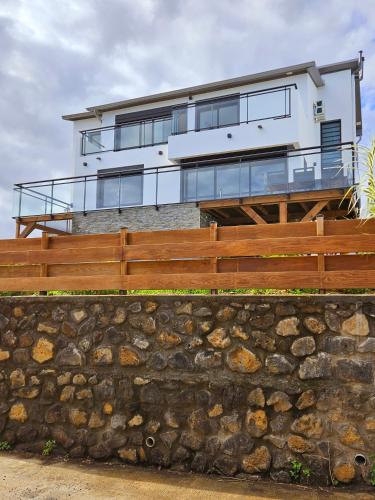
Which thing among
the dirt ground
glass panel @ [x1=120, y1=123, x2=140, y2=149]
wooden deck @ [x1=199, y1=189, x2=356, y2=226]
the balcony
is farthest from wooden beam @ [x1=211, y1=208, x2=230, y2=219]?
the dirt ground

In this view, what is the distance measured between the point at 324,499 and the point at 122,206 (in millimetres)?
11305

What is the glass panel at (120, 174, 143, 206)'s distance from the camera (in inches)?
549

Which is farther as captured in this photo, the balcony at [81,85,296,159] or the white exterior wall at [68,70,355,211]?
the balcony at [81,85,296,159]

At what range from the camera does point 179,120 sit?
54.4 feet

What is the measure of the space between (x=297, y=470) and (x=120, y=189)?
36.5 feet

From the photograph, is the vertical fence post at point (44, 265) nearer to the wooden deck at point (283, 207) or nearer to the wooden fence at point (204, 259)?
the wooden fence at point (204, 259)

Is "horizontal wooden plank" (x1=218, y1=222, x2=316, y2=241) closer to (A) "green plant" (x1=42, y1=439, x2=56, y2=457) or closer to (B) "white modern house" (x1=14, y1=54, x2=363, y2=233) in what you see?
(A) "green plant" (x1=42, y1=439, x2=56, y2=457)

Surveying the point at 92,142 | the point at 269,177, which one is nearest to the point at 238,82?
the point at 269,177

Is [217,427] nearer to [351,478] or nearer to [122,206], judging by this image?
[351,478]

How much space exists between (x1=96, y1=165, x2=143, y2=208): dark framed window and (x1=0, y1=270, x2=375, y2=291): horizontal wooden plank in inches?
329

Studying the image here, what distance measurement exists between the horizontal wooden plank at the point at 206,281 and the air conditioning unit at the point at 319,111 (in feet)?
45.0

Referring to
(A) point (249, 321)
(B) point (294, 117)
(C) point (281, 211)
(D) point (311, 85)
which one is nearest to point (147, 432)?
(A) point (249, 321)

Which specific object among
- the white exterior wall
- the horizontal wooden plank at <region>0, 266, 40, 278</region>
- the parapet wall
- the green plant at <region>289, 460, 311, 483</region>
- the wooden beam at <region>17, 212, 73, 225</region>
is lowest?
the green plant at <region>289, 460, 311, 483</region>

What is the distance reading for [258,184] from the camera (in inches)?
501
